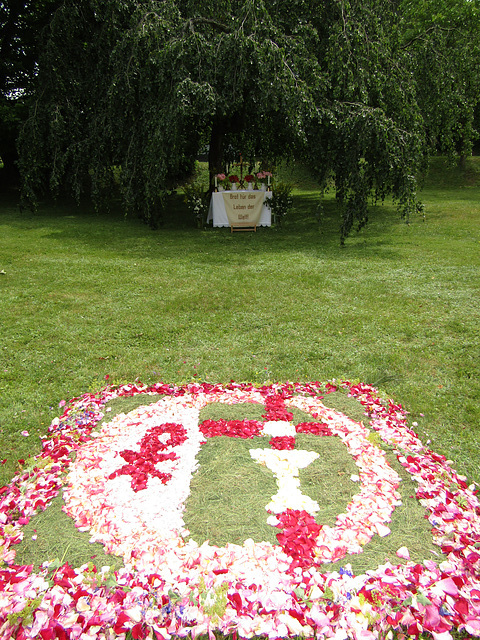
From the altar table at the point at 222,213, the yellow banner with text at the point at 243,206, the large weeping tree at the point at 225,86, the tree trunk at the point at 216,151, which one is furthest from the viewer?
the tree trunk at the point at 216,151

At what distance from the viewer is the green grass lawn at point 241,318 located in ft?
9.71

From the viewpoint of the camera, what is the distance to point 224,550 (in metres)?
1.68

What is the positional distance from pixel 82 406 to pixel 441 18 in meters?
16.3

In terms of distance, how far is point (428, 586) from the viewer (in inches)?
59.9

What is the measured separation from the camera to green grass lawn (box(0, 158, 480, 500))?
2.96 meters

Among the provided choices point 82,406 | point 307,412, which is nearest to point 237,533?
point 307,412

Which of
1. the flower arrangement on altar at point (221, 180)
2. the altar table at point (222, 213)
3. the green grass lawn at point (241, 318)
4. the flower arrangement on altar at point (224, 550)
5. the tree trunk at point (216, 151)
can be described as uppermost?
the tree trunk at point (216, 151)

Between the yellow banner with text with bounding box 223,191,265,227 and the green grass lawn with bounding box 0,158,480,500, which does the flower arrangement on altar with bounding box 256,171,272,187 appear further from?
the green grass lawn with bounding box 0,158,480,500

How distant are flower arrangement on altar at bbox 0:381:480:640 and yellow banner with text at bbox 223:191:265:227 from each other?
21.4ft

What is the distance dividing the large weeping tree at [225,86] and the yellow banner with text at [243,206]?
50.9 inches

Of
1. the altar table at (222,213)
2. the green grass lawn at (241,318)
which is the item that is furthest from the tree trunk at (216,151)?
the green grass lawn at (241,318)

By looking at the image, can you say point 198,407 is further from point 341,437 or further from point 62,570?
point 62,570

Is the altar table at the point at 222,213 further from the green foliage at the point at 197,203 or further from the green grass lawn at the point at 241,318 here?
the green grass lawn at the point at 241,318

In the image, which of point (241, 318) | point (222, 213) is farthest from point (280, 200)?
point (241, 318)
